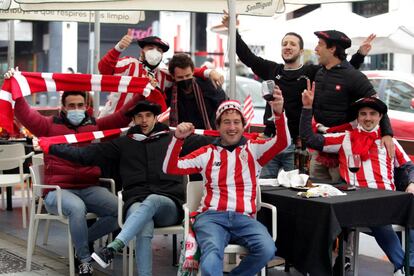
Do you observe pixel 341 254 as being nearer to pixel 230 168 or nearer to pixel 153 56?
pixel 230 168

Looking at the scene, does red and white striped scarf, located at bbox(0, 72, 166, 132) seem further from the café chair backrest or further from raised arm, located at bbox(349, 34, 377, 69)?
the café chair backrest

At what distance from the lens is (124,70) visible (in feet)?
23.3

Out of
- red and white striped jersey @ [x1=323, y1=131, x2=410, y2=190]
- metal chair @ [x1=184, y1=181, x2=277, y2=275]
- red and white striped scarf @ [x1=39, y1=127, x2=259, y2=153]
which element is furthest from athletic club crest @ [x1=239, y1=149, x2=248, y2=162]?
red and white striped jersey @ [x1=323, y1=131, x2=410, y2=190]

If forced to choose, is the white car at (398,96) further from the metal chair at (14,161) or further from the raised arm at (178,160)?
the raised arm at (178,160)

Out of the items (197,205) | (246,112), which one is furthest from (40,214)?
(246,112)

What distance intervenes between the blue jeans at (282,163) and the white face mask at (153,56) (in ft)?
4.41

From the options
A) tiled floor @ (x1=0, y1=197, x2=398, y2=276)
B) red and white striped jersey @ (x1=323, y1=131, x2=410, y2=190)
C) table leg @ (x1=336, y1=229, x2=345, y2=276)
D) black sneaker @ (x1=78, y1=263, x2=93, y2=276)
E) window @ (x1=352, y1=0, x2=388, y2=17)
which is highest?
window @ (x1=352, y1=0, x2=388, y2=17)

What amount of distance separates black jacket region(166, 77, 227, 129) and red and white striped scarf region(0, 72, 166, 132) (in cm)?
19

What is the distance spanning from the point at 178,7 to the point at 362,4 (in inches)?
553

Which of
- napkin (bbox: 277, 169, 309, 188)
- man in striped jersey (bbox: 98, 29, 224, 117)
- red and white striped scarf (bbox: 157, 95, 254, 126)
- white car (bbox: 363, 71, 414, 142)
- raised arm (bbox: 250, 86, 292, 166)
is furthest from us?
white car (bbox: 363, 71, 414, 142)

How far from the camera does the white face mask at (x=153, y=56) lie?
22.3 ft

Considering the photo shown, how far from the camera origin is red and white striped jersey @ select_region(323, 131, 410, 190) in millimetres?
6039

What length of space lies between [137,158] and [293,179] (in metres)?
1.26

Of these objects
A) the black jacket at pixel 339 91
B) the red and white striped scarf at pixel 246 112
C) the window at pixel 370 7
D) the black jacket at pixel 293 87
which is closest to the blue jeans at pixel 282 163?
the black jacket at pixel 293 87
